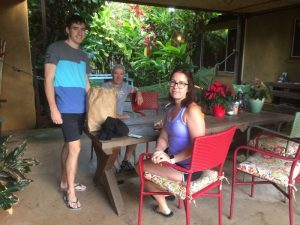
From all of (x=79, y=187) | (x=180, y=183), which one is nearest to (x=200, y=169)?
(x=180, y=183)

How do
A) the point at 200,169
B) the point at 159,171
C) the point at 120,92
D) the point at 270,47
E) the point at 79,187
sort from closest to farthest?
the point at 200,169 → the point at 159,171 → the point at 79,187 → the point at 120,92 → the point at 270,47

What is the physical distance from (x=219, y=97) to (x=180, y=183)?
1.04 meters

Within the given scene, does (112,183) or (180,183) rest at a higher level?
(180,183)

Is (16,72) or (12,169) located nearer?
(12,169)

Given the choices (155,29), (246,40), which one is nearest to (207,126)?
(246,40)

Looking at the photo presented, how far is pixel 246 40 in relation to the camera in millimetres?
7316

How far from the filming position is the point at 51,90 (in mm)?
2156

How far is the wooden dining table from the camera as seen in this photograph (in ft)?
6.52

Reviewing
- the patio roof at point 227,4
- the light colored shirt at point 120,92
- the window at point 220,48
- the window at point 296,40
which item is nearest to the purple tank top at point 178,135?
the light colored shirt at point 120,92

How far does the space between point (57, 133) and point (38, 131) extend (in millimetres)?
350

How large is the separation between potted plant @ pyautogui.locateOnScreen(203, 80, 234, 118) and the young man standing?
1115 mm

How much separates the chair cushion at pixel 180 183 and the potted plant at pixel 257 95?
1194 mm

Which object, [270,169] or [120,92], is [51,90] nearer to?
[120,92]

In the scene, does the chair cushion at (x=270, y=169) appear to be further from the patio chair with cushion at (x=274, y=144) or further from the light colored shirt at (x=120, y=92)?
the light colored shirt at (x=120, y=92)
